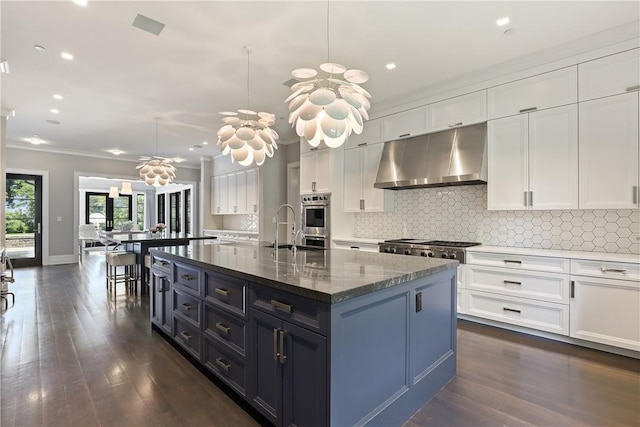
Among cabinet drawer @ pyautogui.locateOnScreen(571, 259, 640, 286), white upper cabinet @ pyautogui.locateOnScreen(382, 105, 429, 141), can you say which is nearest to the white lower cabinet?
cabinet drawer @ pyautogui.locateOnScreen(571, 259, 640, 286)

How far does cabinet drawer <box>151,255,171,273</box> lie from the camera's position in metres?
2.95

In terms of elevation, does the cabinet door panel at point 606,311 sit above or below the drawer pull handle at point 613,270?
below

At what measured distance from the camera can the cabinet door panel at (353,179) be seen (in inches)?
199

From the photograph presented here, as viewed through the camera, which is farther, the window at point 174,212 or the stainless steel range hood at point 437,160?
the window at point 174,212

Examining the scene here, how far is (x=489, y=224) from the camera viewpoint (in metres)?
3.97

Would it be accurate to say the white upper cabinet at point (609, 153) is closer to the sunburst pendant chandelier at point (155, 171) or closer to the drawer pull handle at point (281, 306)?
the drawer pull handle at point (281, 306)

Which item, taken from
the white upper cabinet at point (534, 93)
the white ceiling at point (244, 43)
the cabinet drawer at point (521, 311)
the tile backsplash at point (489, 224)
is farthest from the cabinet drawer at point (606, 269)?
the white ceiling at point (244, 43)

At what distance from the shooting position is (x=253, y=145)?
3193mm

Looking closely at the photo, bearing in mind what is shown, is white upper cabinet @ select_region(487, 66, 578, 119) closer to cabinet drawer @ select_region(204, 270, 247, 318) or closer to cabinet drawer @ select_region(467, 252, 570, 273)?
cabinet drawer @ select_region(467, 252, 570, 273)

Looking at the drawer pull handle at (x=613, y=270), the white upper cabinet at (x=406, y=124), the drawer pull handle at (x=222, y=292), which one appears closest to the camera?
the drawer pull handle at (x=222, y=292)

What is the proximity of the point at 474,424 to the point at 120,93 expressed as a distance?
5220mm

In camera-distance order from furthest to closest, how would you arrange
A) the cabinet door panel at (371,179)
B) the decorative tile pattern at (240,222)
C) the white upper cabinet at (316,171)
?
the decorative tile pattern at (240,222) → the white upper cabinet at (316,171) → the cabinet door panel at (371,179)

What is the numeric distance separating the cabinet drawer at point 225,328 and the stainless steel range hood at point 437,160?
9.56 feet

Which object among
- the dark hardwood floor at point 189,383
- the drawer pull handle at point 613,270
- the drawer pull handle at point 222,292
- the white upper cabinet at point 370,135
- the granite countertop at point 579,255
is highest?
the white upper cabinet at point 370,135
